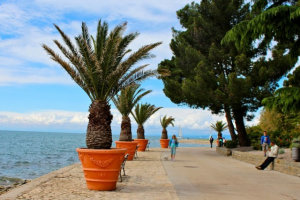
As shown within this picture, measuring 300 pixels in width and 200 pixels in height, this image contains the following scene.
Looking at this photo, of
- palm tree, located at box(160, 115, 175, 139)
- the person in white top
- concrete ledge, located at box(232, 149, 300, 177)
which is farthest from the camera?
palm tree, located at box(160, 115, 175, 139)

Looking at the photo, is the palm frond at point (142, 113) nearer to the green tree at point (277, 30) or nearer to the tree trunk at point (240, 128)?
the tree trunk at point (240, 128)

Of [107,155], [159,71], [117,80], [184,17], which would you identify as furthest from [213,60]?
[107,155]

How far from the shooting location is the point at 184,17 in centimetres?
2855

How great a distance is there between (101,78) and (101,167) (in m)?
2.64

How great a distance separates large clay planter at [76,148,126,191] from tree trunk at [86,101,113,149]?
1.82 feet

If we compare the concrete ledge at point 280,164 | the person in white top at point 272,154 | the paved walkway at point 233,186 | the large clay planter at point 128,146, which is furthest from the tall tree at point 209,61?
the paved walkway at point 233,186

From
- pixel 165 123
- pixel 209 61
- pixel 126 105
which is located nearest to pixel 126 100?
pixel 126 105

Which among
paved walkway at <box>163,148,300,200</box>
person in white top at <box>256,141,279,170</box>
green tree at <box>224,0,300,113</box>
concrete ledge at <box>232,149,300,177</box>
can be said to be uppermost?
green tree at <box>224,0,300,113</box>

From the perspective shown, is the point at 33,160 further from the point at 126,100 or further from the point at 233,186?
the point at 233,186

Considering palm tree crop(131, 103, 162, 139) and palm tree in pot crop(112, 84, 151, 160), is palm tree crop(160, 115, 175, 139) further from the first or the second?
palm tree in pot crop(112, 84, 151, 160)

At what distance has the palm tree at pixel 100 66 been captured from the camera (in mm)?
9234

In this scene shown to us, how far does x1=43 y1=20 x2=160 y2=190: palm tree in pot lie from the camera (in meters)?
9.23

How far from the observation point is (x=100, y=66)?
31.4ft

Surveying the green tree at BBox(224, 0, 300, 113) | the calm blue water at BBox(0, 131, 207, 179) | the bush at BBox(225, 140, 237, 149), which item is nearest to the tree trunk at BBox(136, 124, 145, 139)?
the calm blue water at BBox(0, 131, 207, 179)
